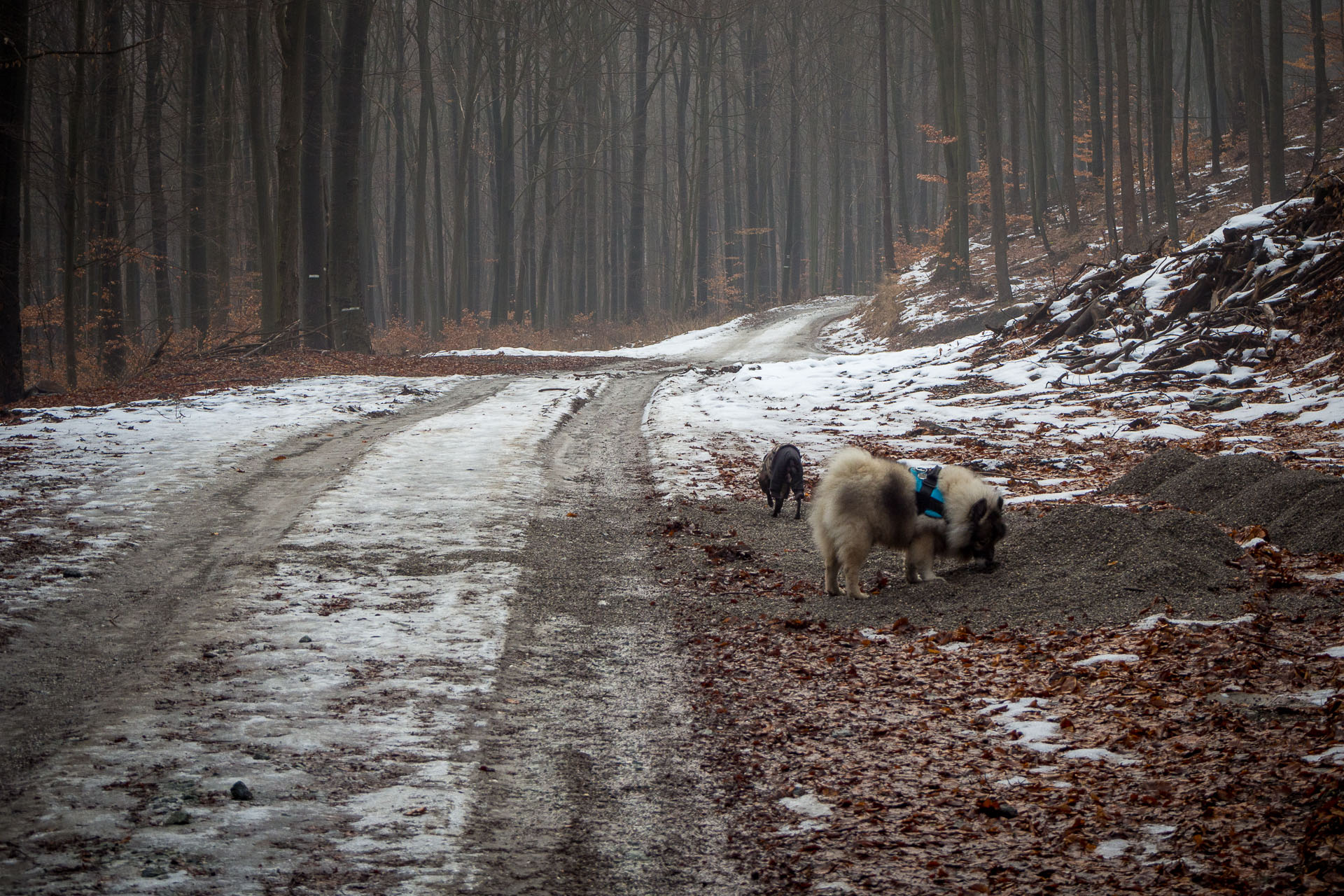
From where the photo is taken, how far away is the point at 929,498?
7629 mm

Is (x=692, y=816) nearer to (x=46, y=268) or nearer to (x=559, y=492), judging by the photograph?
(x=559, y=492)

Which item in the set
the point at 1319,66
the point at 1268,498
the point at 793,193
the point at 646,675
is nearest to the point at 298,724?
the point at 646,675

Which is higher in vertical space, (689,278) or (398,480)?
(689,278)

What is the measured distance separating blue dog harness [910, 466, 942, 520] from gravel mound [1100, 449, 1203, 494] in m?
3.00

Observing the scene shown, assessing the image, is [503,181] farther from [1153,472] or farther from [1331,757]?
[1331,757]

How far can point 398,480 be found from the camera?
1111 cm

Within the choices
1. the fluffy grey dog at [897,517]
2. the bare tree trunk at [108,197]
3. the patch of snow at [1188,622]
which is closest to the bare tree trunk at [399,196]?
the bare tree trunk at [108,197]

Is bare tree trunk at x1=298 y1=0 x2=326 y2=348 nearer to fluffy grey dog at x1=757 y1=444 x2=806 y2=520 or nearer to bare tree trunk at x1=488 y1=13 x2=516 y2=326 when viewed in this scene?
bare tree trunk at x1=488 y1=13 x2=516 y2=326

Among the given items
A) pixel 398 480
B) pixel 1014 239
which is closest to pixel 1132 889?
pixel 398 480

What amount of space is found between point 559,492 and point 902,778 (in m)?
7.34

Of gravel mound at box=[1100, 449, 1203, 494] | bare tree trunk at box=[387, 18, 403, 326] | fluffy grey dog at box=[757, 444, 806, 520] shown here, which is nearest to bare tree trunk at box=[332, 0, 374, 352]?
bare tree trunk at box=[387, 18, 403, 326]

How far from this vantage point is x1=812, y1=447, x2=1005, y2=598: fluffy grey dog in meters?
7.45

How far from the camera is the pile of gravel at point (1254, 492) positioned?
285 inches

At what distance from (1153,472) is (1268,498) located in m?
1.60
